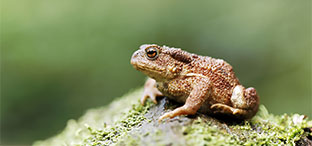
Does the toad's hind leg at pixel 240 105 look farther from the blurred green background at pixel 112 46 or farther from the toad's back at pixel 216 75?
the blurred green background at pixel 112 46

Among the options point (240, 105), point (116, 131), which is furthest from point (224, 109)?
point (116, 131)

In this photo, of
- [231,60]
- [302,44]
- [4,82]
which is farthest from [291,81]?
[4,82]

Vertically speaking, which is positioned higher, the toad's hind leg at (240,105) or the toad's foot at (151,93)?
the toad's foot at (151,93)

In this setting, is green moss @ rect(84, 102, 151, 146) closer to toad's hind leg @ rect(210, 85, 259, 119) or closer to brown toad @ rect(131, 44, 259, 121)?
brown toad @ rect(131, 44, 259, 121)

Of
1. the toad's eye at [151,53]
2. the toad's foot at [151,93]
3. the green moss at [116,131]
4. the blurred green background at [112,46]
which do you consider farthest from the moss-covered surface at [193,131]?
the blurred green background at [112,46]

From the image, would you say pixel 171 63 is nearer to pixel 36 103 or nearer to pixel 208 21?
pixel 208 21

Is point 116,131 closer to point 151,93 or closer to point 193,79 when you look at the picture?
point 151,93
